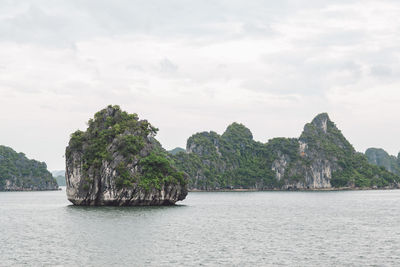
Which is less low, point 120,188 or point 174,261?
point 120,188

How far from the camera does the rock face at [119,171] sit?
7612 centimetres

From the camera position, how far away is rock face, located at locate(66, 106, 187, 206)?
250 ft

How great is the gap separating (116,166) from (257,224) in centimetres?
3034

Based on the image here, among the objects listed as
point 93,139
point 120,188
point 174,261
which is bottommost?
point 174,261

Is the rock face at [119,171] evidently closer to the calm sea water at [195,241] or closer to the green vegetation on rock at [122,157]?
the green vegetation on rock at [122,157]

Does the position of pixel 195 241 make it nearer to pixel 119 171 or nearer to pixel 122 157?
pixel 119 171

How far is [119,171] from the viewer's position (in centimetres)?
7625

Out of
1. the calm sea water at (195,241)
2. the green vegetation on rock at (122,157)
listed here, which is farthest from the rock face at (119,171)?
the calm sea water at (195,241)

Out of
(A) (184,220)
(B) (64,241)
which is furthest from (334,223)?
(B) (64,241)

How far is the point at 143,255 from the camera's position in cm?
3422

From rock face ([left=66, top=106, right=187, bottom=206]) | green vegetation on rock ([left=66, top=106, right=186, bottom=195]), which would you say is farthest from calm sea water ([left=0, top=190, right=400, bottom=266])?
green vegetation on rock ([left=66, top=106, right=186, bottom=195])

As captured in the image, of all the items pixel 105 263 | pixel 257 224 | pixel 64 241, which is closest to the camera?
pixel 105 263

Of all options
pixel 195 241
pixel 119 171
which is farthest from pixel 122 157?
pixel 195 241

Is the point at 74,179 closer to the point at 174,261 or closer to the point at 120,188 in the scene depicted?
the point at 120,188
